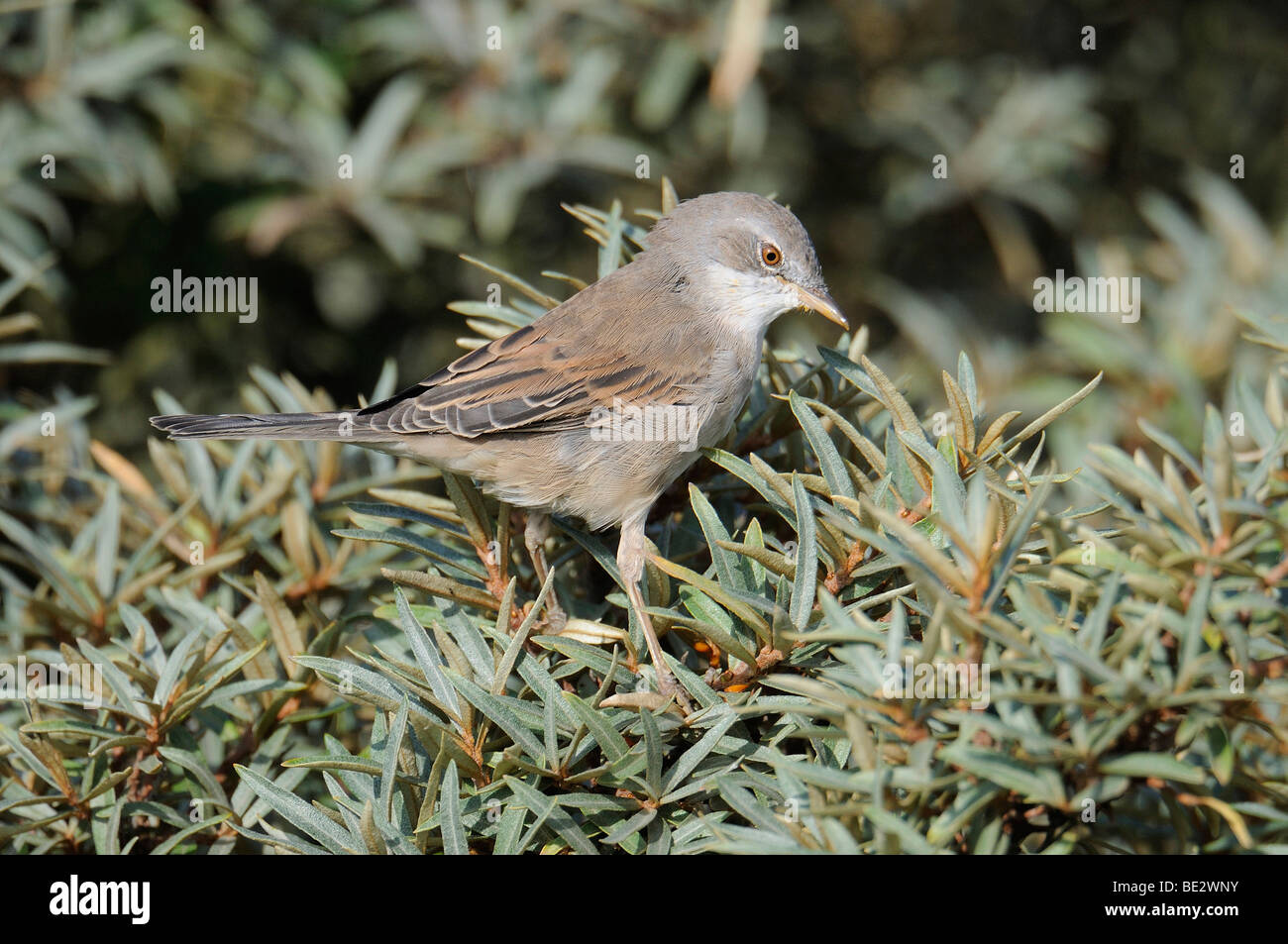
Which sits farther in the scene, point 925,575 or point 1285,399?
point 1285,399

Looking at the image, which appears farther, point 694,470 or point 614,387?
point 614,387

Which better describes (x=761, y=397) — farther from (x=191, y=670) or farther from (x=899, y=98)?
(x=899, y=98)

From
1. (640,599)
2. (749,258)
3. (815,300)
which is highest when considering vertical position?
(749,258)

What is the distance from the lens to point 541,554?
9.07ft

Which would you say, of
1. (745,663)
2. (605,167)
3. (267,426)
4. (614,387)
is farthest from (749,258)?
(745,663)

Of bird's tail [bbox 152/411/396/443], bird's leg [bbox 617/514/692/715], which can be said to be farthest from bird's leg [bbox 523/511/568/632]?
bird's tail [bbox 152/411/396/443]

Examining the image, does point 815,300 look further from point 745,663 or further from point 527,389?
point 745,663

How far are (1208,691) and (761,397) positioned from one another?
64.4 inches

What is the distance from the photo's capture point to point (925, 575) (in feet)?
5.22

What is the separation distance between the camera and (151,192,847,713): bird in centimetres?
290

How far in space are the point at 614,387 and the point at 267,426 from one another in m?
1.00

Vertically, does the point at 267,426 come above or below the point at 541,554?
above
